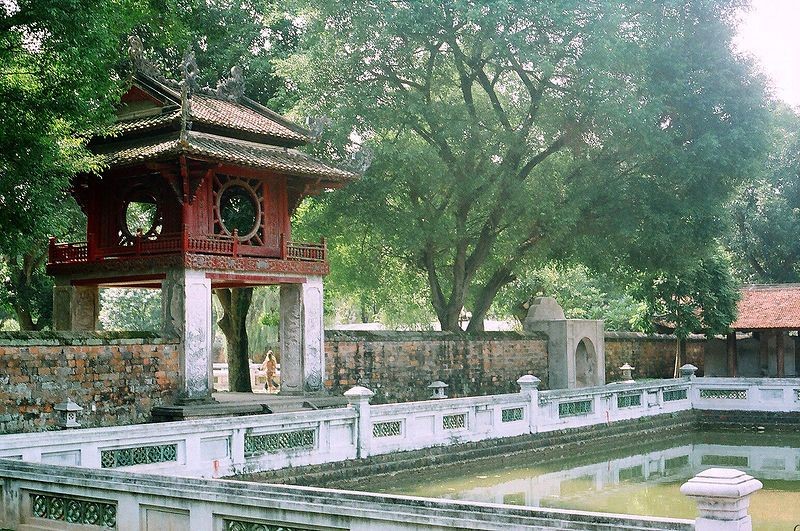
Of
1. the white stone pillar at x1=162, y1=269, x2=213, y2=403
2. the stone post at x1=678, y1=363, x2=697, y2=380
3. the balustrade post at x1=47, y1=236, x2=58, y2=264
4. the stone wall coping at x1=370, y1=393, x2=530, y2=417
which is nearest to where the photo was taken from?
the stone wall coping at x1=370, y1=393, x2=530, y2=417

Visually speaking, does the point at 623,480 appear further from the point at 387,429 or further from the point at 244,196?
the point at 244,196

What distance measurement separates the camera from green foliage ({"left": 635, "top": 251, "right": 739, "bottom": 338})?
29.8 m

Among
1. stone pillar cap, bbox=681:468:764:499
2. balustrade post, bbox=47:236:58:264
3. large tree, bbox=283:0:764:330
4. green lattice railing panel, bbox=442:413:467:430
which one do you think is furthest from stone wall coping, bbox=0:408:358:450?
large tree, bbox=283:0:764:330

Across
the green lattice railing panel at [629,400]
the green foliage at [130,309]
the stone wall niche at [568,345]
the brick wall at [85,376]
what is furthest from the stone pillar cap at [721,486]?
the green foliage at [130,309]

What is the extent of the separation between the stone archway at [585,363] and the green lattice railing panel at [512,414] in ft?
31.6

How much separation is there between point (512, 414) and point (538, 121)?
932 centimetres

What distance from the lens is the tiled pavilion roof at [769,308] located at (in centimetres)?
2980

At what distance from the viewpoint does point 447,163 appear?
2505cm

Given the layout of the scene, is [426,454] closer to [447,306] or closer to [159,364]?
[159,364]

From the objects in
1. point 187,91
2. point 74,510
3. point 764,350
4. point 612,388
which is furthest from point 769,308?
point 74,510

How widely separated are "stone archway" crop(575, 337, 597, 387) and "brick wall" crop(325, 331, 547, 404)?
65.1 inches

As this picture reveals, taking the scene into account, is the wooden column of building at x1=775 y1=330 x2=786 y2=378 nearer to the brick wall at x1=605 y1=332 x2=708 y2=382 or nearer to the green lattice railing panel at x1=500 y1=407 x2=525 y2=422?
the brick wall at x1=605 y1=332 x2=708 y2=382

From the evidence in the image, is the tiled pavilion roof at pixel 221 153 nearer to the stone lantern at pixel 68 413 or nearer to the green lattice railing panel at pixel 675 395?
the stone lantern at pixel 68 413

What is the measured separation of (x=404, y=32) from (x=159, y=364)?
411 inches
